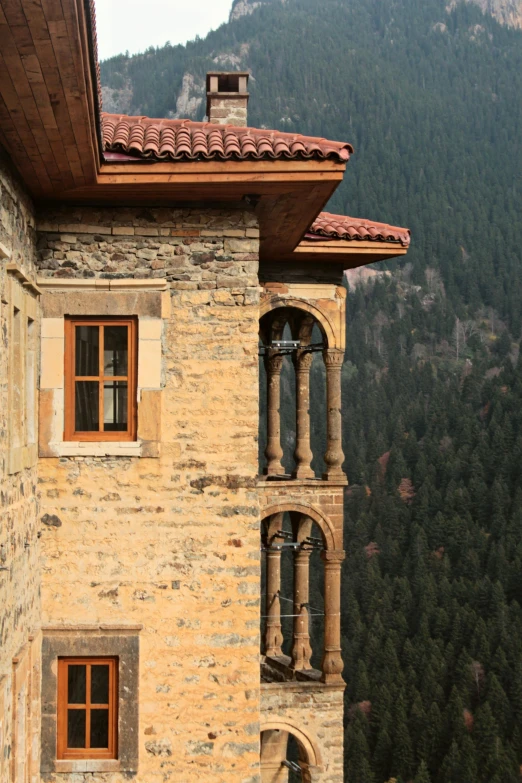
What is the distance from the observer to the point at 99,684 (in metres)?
9.24

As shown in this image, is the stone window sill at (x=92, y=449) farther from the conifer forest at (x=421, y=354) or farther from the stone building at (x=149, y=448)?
the conifer forest at (x=421, y=354)

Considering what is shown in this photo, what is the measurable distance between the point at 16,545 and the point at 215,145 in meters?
3.57

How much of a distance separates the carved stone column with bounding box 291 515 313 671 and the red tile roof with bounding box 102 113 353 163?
857 centimetres

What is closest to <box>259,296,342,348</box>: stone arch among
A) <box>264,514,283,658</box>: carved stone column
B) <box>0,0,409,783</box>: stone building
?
<box>264,514,283,658</box>: carved stone column

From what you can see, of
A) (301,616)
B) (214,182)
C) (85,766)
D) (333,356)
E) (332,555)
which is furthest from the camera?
(301,616)

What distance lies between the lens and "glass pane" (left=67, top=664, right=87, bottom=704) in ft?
30.3

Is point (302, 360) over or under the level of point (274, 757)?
over

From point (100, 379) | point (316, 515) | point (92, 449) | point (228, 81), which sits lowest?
point (316, 515)

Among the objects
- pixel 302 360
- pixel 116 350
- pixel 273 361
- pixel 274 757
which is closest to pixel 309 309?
pixel 302 360

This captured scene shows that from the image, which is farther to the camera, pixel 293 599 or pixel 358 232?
pixel 293 599

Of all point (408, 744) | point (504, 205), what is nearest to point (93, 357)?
point (408, 744)

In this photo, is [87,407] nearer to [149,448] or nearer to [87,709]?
[149,448]

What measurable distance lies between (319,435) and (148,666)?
263 feet

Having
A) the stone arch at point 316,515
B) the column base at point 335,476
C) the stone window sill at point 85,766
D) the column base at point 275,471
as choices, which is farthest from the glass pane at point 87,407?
the column base at point 275,471
